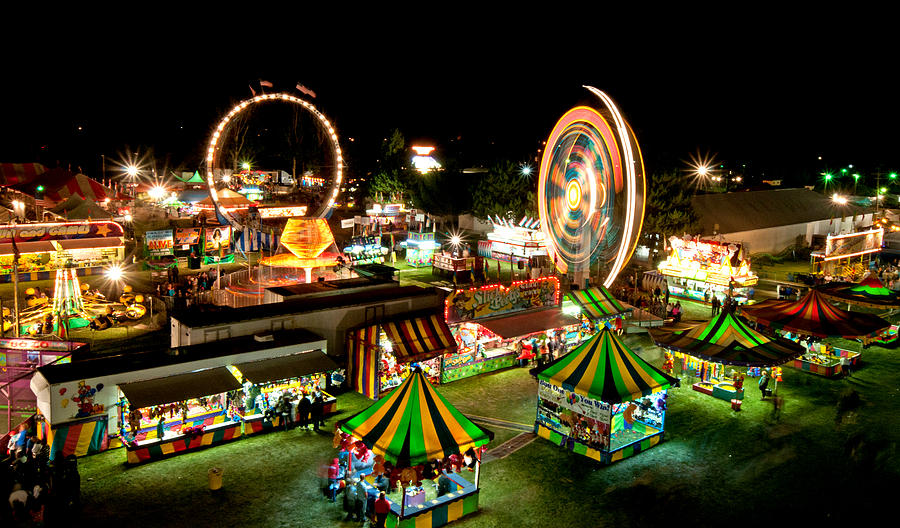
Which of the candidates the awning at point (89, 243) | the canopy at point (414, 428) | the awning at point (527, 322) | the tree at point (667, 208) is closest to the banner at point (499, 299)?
the awning at point (527, 322)

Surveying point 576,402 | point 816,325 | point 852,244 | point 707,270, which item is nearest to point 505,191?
point 707,270

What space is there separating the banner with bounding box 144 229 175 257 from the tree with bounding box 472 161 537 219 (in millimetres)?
24760

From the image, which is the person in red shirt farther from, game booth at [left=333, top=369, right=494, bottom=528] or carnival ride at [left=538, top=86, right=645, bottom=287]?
carnival ride at [left=538, top=86, right=645, bottom=287]

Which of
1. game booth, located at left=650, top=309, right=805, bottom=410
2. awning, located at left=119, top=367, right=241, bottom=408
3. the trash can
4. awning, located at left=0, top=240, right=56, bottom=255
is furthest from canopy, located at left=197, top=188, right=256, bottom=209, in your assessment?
the trash can

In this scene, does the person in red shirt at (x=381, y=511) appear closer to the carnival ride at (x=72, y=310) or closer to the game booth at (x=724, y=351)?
the game booth at (x=724, y=351)

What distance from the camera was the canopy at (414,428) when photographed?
13227mm

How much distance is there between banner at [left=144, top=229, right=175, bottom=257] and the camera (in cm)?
3231

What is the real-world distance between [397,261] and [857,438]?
31521mm

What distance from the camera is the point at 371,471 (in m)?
14.6

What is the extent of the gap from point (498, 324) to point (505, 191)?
28679mm

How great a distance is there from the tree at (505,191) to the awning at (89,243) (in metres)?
25.1

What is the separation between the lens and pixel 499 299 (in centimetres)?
2369

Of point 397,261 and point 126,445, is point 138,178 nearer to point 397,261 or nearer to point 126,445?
point 397,261

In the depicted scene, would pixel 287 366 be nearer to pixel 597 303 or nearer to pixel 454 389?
pixel 454 389
